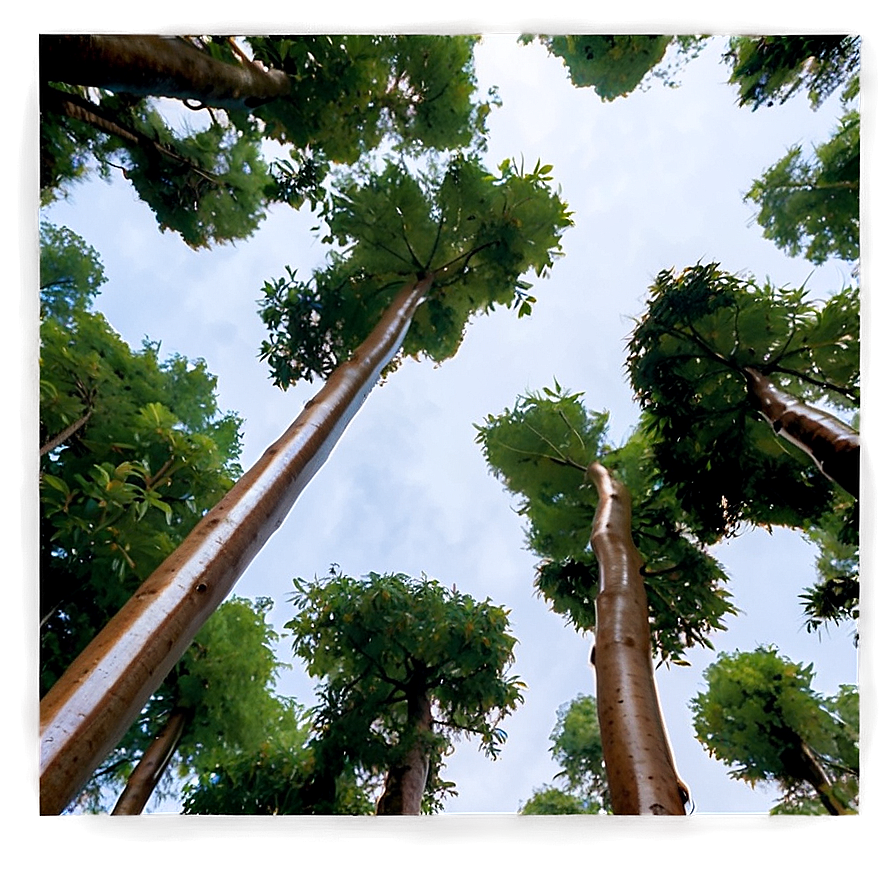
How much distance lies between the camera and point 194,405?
527 centimetres

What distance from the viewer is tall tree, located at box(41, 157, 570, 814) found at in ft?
5.31

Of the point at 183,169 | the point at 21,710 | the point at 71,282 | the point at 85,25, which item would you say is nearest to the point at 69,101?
the point at 183,169

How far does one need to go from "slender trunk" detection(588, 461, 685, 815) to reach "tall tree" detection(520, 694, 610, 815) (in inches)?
11.2

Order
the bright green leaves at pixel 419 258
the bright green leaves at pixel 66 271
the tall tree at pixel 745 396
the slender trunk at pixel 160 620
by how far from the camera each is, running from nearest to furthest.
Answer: the slender trunk at pixel 160 620 < the bright green leaves at pixel 66 271 < the tall tree at pixel 745 396 < the bright green leaves at pixel 419 258

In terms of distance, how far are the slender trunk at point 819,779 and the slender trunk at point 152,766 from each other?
3171 millimetres

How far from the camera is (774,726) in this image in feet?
11.1

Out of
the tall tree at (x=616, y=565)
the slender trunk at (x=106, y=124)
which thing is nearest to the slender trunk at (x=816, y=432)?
the tall tree at (x=616, y=565)

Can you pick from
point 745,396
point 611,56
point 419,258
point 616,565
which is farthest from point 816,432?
point 419,258

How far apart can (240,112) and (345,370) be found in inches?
81.4

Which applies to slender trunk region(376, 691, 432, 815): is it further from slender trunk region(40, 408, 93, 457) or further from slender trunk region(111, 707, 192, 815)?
slender trunk region(40, 408, 93, 457)

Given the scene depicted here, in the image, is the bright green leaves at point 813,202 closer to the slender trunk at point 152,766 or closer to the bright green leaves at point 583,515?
the bright green leaves at point 583,515

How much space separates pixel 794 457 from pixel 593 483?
1.50 m

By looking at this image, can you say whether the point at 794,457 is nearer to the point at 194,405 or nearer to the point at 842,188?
the point at 842,188

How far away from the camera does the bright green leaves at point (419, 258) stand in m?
4.43
